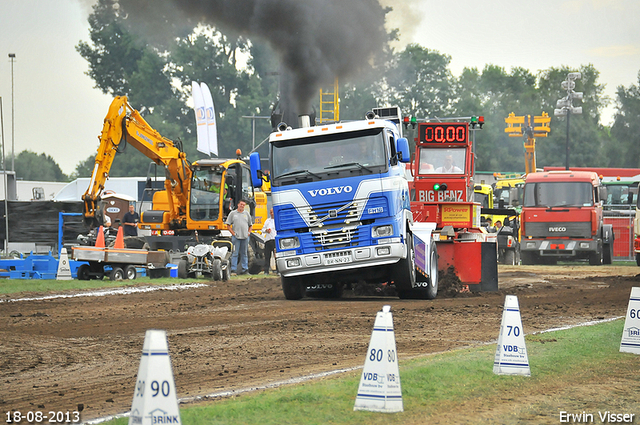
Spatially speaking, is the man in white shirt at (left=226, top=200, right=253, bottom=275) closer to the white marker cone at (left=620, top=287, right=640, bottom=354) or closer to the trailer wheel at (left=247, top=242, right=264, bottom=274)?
the trailer wheel at (left=247, top=242, right=264, bottom=274)

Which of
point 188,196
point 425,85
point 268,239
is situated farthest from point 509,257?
point 425,85

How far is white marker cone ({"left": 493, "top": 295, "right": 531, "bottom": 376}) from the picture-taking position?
7594mm

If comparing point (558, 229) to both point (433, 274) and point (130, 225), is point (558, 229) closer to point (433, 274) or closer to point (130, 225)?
point (130, 225)

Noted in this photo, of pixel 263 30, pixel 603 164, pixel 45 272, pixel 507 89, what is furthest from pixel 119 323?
pixel 507 89

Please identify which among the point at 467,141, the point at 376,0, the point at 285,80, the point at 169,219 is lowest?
the point at 169,219

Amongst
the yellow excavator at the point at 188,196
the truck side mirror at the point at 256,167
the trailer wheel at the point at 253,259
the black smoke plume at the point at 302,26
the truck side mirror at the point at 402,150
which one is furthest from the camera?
the trailer wheel at the point at 253,259

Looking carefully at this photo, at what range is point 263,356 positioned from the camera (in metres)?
9.35

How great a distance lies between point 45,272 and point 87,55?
62.7 meters

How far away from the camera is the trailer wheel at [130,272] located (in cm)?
2178

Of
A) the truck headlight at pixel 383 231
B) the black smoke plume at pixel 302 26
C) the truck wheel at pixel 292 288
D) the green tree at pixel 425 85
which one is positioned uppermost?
the green tree at pixel 425 85

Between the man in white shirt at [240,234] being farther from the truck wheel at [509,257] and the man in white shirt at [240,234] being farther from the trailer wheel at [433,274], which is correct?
the truck wheel at [509,257]

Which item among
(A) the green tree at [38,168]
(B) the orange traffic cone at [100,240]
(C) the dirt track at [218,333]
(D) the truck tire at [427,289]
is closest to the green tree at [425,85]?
(A) the green tree at [38,168]

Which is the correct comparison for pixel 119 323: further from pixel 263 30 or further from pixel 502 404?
pixel 263 30

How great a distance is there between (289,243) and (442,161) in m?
6.80
